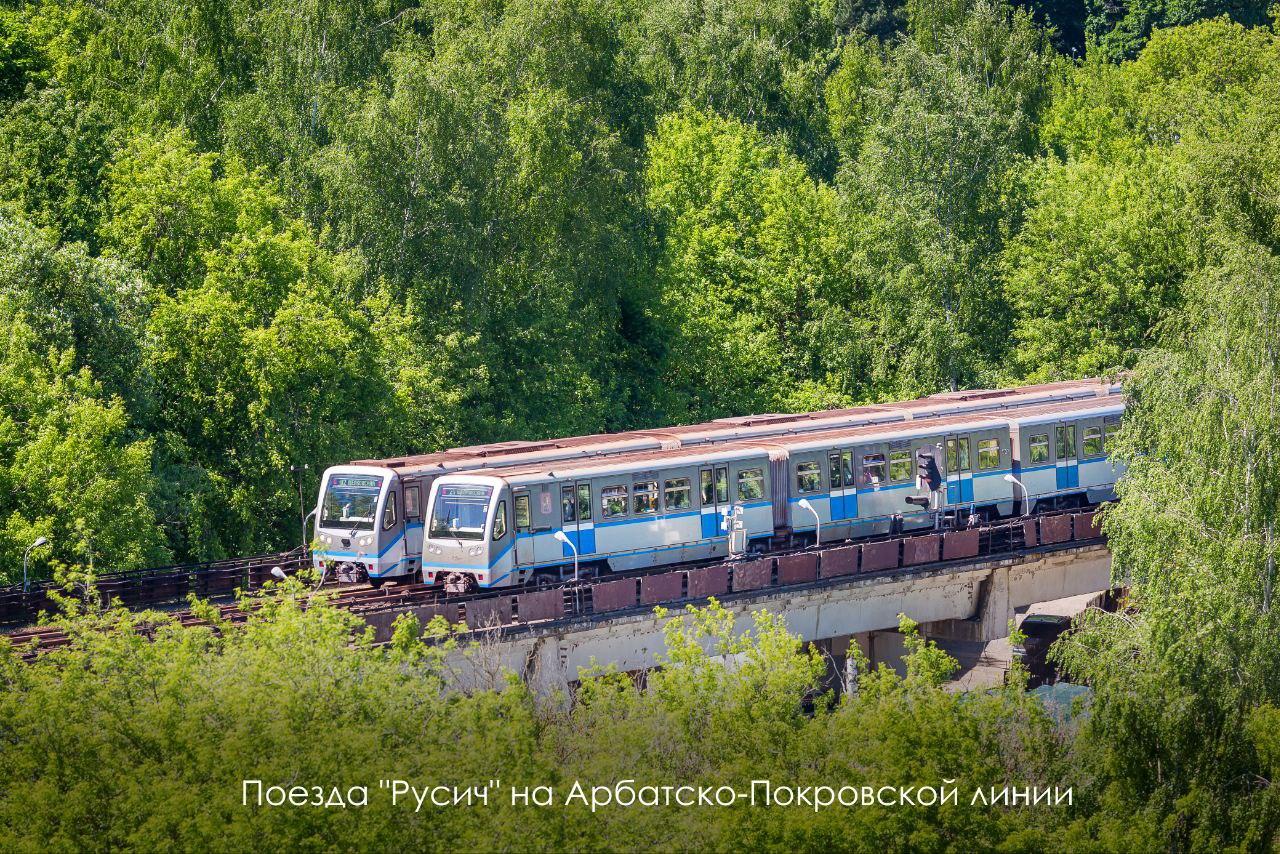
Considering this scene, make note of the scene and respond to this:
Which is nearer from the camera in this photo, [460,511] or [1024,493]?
[460,511]

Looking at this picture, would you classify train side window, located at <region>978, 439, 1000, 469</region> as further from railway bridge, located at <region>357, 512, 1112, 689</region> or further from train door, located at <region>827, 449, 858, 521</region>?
train door, located at <region>827, 449, 858, 521</region>

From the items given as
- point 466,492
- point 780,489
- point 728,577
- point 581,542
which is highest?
point 466,492

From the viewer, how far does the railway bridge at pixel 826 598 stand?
3866 cm

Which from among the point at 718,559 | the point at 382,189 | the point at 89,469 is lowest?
the point at 718,559

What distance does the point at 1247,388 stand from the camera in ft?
119

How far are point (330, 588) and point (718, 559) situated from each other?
30.4ft

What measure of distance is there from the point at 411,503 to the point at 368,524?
3.52 feet

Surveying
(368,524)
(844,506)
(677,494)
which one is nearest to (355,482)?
(368,524)

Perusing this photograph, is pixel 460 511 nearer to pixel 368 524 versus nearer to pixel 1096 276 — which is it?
pixel 368 524

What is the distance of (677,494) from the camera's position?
146ft

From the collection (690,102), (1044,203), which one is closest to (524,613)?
(1044,203)

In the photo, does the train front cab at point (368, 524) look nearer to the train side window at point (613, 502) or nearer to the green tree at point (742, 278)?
the train side window at point (613, 502)

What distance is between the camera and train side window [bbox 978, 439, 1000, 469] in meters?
51.0

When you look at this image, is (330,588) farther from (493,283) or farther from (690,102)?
(690,102)
